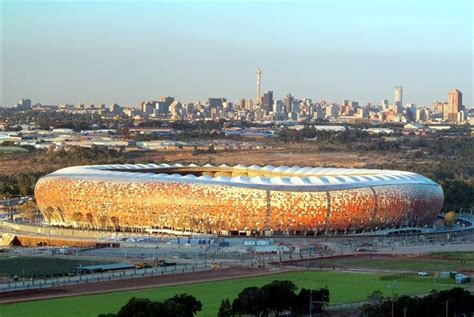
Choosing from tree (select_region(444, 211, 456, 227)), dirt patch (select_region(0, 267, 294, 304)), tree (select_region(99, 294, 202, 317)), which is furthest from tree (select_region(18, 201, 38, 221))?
tree (select_region(99, 294, 202, 317))

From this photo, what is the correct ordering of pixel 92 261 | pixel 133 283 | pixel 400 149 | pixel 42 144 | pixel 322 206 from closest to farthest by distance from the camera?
pixel 133 283
pixel 92 261
pixel 322 206
pixel 42 144
pixel 400 149

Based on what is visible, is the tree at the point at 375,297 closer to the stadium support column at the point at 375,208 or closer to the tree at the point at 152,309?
the tree at the point at 152,309

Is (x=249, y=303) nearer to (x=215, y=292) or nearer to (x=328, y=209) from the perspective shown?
(x=215, y=292)

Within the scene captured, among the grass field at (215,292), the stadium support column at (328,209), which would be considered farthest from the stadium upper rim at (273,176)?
the grass field at (215,292)

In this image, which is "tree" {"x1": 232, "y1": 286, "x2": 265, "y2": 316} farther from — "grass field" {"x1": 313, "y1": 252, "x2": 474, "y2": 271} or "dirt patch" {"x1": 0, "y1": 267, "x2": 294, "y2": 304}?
"grass field" {"x1": 313, "y1": 252, "x2": 474, "y2": 271}

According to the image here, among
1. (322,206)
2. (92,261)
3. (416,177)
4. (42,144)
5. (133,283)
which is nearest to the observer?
(133,283)

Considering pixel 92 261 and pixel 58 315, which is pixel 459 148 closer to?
pixel 92 261

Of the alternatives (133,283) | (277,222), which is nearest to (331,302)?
(133,283)

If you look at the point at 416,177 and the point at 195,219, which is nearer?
the point at 195,219
